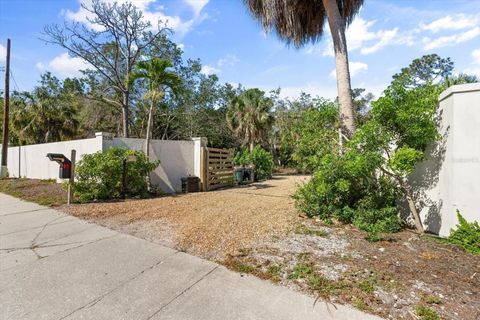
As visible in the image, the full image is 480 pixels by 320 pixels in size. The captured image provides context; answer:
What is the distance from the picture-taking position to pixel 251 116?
67.2 feet

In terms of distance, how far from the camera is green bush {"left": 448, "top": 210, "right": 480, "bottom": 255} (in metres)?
3.52

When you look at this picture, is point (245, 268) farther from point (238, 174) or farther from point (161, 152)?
point (238, 174)

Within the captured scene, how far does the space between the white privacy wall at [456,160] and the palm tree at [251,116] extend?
1634cm

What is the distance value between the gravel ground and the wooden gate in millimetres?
2729

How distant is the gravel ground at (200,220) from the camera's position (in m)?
4.07

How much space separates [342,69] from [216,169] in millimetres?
6625

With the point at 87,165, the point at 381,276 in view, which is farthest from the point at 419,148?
the point at 87,165

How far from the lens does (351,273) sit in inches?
116

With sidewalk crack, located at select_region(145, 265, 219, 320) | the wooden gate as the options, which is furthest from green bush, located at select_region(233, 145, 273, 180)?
sidewalk crack, located at select_region(145, 265, 219, 320)

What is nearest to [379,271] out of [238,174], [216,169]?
[216,169]

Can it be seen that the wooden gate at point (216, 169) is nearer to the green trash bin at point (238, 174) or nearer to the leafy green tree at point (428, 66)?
the green trash bin at point (238, 174)

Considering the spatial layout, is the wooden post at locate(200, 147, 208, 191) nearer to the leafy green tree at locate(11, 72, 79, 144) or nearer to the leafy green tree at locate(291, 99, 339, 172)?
the leafy green tree at locate(291, 99, 339, 172)

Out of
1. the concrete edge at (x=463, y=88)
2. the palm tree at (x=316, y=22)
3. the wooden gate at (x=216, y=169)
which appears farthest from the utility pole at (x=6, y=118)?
the concrete edge at (x=463, y=88)

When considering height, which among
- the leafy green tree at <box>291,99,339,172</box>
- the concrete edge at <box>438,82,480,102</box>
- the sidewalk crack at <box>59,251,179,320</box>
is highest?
the concrete edge at <box>438,82,480,102</box>
